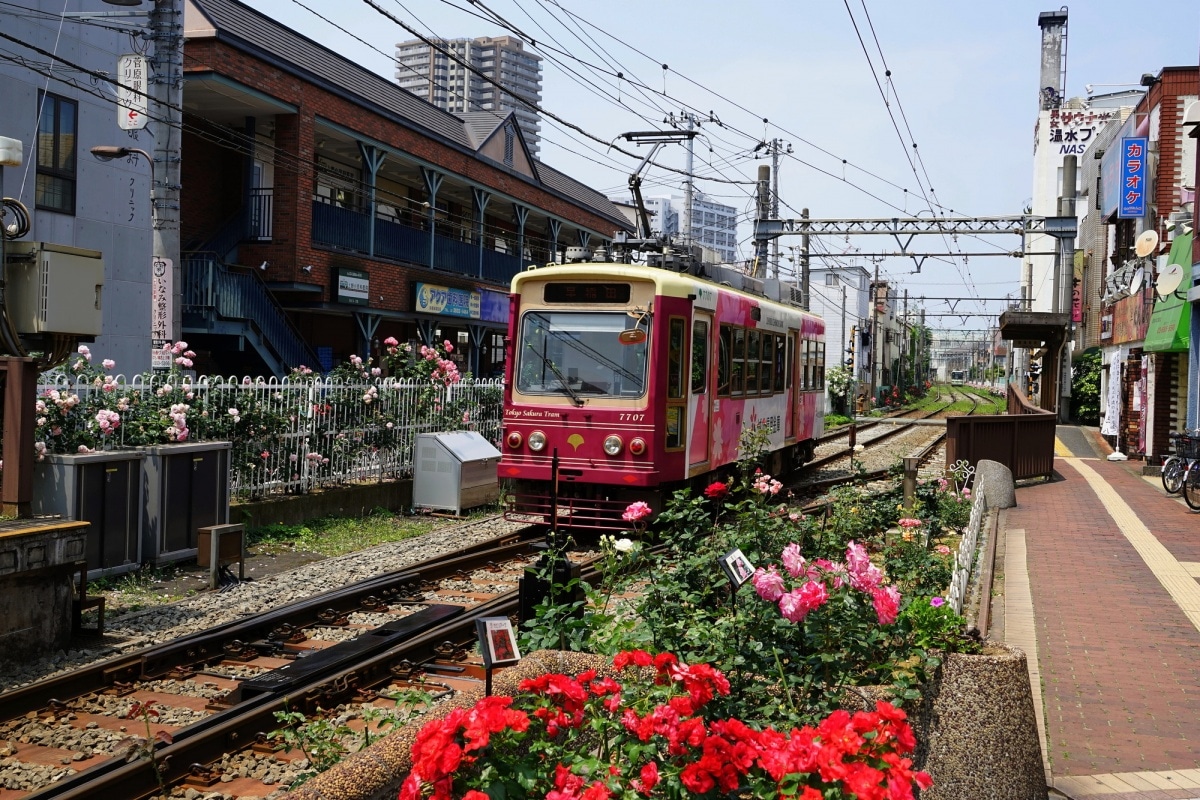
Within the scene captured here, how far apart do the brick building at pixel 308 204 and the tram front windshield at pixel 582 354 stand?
8118 mm

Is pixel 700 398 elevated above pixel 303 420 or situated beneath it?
elevated above

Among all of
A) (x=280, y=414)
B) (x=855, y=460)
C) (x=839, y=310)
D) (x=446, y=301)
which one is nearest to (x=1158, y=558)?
(x=855, y=460)

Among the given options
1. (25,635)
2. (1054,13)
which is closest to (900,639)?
(25,635)

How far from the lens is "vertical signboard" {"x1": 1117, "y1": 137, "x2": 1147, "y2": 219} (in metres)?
26.5

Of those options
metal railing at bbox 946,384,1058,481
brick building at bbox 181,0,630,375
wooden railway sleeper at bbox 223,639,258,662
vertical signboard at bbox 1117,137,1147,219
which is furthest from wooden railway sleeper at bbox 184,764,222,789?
vertical signboard at bbox 1117,137,1147,219

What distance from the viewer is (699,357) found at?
514 inches

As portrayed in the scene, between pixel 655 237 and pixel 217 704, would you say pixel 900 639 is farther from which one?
pixel 655 237

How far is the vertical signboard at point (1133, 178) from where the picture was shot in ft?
86.9

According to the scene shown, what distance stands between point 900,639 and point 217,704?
4.00 meters

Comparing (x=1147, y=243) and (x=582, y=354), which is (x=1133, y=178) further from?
(x=582, y=354)

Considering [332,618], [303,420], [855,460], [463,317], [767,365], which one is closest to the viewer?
[332,618]

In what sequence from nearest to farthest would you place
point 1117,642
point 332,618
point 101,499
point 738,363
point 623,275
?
point 1117,642 → point 332,618 → point 101,499 → point 623,275 → point 738,363

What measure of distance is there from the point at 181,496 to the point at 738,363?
7065mm

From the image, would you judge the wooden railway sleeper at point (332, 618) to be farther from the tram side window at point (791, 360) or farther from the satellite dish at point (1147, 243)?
the satellite dish at point (1147, 243)
